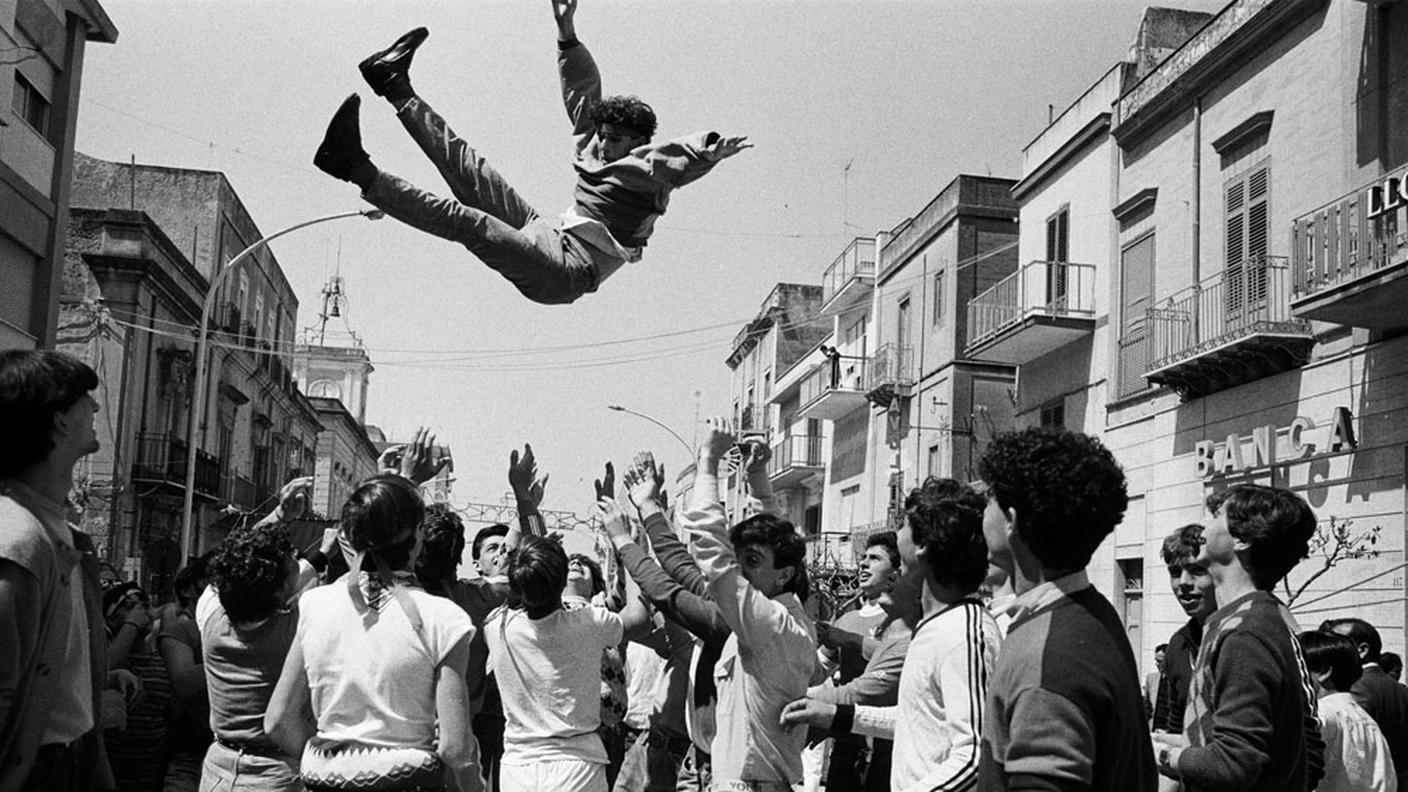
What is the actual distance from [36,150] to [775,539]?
17.8m

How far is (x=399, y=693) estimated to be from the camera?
4.18 metres

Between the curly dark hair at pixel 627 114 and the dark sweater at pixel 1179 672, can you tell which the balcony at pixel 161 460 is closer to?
the curly dark hair at pixel 627 114

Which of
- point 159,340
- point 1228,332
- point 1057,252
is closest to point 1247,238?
point 1228,332

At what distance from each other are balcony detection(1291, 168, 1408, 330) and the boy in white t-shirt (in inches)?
414

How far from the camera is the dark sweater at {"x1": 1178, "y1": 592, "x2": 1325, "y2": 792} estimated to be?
3666 millimetres

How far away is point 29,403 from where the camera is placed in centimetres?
327

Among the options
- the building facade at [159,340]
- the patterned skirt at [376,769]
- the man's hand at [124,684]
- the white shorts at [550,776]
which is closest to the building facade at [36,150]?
the building facade at [159,340]

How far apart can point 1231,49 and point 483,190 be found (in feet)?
47.5

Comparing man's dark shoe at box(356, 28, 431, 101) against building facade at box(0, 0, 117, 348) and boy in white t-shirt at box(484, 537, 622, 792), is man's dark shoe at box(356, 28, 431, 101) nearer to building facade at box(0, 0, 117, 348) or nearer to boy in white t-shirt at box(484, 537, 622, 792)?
boy in white t-shirt at box(484, 537, 622, 792)

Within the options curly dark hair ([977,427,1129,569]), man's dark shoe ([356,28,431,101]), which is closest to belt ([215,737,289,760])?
man's dark shoe ([356,28,431,101])

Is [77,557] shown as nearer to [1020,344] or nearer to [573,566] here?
[573,566]

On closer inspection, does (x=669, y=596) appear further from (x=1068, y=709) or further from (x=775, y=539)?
(x=1068, y=709)

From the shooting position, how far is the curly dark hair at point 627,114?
20.2 ft

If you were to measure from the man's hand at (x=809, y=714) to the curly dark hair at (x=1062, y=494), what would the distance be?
58.6 inches
